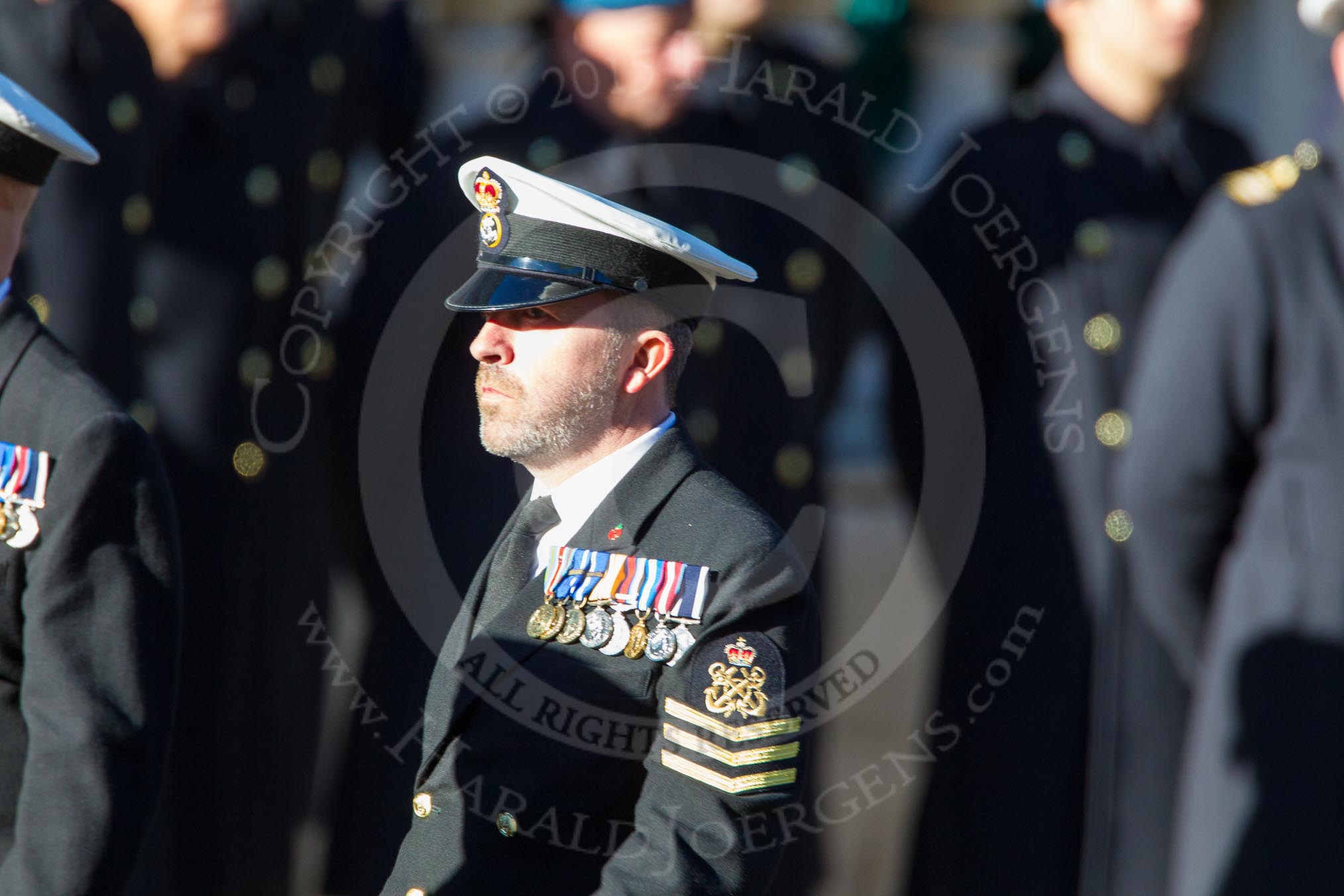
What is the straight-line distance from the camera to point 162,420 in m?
3.57

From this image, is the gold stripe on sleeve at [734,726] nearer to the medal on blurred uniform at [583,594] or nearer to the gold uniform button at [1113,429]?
the medal on blurred uniform at [583,594]

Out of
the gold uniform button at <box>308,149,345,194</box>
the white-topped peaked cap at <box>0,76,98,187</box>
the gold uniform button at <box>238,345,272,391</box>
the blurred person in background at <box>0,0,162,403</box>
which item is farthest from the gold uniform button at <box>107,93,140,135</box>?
the white-topped peaked cap at <box>0,76,98,187</box>

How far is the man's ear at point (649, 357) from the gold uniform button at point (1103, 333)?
3.82 ft

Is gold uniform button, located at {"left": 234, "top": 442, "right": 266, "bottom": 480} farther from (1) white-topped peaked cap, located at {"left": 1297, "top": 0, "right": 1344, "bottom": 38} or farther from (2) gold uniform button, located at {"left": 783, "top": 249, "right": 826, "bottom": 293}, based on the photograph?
(1) white-topped peaked cap, located at {"left": 1297, "top": 0, "right": 1344, "bottom": 38}

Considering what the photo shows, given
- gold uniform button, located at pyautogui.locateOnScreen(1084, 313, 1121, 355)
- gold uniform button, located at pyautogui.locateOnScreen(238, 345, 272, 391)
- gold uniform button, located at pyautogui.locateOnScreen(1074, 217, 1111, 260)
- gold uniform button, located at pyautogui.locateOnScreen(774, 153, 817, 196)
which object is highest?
gold uniform button, located at pyautogui.locateOnScreen(1074, 217, 1111, 260)

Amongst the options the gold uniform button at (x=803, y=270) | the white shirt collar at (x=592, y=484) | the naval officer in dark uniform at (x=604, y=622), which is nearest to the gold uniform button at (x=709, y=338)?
the gold uniform button at (x=803, y=270)

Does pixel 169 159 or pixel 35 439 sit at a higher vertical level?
pixel 169 159

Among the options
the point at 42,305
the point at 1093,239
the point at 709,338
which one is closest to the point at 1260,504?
the point at 1093,239

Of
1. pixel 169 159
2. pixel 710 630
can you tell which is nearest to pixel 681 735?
pixel 710 630

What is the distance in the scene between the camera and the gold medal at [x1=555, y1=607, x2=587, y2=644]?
7.75 ft

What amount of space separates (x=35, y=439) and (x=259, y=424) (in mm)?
1154

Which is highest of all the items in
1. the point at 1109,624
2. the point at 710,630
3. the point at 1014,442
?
the point at 1014,442

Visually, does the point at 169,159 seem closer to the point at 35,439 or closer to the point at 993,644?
the point at 35,439

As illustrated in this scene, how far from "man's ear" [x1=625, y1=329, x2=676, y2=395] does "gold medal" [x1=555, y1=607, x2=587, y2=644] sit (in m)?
0.32
